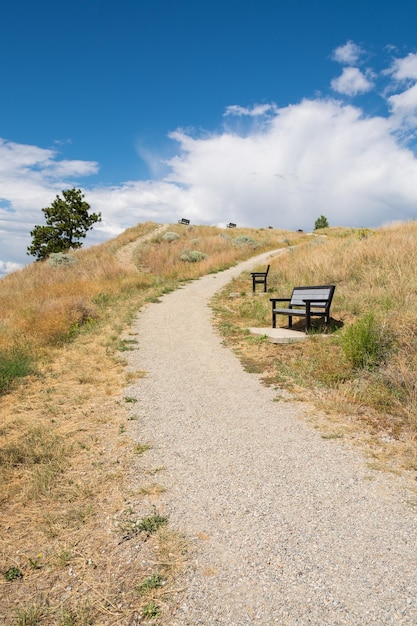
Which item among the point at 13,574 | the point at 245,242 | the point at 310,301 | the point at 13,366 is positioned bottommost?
the point at 13,574

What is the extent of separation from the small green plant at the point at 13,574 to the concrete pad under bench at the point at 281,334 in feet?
21.5

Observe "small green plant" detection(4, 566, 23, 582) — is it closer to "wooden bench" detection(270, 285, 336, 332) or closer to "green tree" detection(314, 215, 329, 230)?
"wooden bench" detection(270, 285, 336, 332)

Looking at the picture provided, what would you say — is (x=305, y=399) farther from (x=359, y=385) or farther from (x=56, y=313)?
(x=56, y=313)

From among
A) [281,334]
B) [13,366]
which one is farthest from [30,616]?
[281,334]

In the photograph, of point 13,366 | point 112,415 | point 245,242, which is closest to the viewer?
point 112,415

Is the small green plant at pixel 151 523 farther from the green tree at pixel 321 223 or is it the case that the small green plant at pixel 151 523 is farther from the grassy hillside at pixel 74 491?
the green tree at pixel 321 223

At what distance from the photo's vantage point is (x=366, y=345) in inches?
245

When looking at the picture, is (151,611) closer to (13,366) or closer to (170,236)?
(13,366)

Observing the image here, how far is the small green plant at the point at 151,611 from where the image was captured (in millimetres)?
2197

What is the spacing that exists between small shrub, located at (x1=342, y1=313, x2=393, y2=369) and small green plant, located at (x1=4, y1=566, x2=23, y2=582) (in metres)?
5.12

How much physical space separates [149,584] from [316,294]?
7.79m

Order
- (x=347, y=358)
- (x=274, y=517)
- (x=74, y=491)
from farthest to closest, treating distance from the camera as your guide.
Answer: (x=347, y=358), (x=74, y=491), (x=274, y=517)

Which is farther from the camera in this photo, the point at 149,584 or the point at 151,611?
the point at 149,584

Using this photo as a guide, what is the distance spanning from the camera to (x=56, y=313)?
10.1 meters
